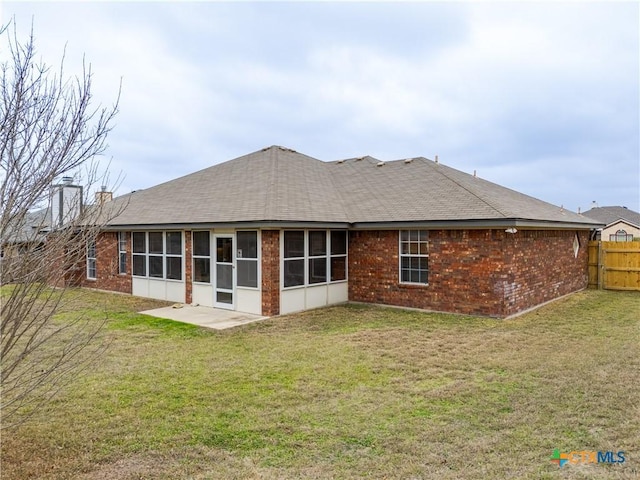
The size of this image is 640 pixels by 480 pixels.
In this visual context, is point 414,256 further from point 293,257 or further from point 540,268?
point 540,268

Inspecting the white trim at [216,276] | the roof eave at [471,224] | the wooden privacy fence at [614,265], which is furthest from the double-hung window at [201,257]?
the wooden privacy fence at [614,265]

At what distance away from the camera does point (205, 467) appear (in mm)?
3744

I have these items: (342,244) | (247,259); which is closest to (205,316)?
(247,259)

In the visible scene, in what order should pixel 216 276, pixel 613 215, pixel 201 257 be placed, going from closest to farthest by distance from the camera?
pixel 216 276 → pixel 201 257 → pixel 613 215

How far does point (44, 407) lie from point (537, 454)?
215 inches

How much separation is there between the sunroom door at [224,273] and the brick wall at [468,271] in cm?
365

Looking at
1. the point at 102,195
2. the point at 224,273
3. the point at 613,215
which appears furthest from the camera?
the point at 613,215

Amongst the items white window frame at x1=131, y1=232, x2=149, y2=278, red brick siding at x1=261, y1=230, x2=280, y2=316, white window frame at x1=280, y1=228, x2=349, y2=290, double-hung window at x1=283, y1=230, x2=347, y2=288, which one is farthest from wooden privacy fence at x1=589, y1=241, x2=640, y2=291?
white window frame at x1=131, y1=232, x2=149, y2=278

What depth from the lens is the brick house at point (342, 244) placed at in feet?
35.6

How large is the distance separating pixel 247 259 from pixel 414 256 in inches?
181

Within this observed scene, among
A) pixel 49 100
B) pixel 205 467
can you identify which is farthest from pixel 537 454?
pixel 49 100

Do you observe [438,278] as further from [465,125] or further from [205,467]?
[465,125]

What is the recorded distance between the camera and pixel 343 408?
5074 millimetres

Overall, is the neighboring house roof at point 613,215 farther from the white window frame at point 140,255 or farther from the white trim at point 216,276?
the white window frame at point 140,255
